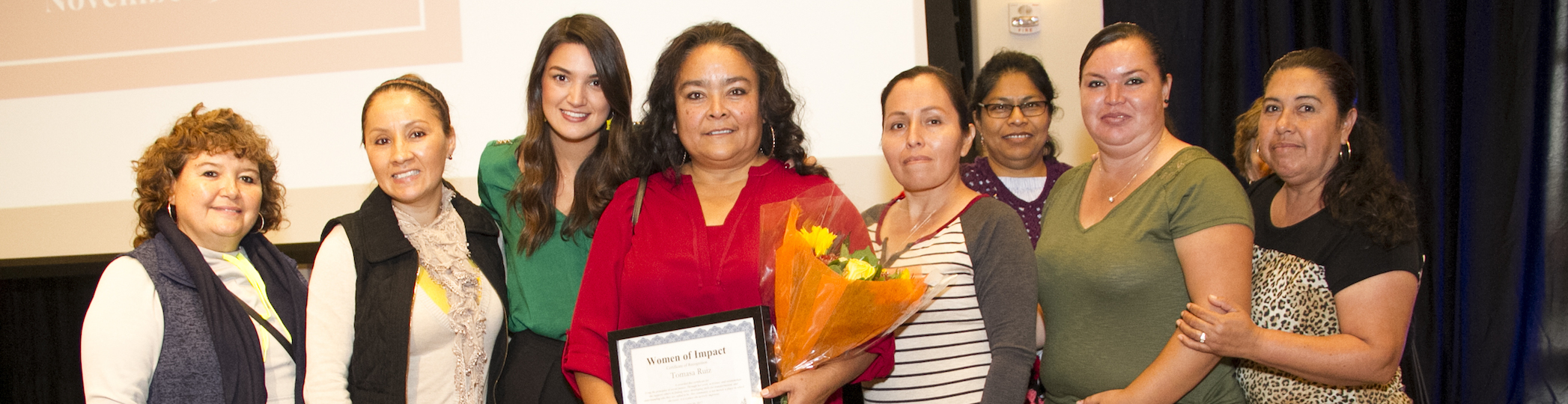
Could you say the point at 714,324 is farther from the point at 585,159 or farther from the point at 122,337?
the point at 122,337

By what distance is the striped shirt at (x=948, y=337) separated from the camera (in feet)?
5.81

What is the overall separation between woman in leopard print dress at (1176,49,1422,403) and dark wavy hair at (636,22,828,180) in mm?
894

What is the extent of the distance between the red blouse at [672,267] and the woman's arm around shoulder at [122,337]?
3.07 ft

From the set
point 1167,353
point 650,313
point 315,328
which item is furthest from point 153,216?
point 1167,353

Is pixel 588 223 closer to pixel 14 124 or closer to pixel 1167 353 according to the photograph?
pixel 1167 353

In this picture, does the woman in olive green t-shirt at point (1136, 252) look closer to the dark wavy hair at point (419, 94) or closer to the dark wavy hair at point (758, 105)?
the dark wavy hair at point (758, 105)

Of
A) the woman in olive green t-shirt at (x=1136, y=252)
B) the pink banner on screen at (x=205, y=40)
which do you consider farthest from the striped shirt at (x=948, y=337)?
the pink banner on screen at (x=205, y=40)

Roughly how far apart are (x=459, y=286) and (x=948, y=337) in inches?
44.8

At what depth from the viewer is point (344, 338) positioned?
184 centimetres

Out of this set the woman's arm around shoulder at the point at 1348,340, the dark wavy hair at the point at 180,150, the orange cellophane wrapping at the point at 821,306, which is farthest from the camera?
the dark wavy hair at the point at 180,150

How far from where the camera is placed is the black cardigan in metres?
1.83

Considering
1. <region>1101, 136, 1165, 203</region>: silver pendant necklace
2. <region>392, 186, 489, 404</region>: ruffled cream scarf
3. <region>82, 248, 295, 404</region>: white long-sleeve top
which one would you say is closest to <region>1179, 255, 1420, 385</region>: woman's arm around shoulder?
<region>1101, 136, 1165, 203</region>: silver pendant necklace

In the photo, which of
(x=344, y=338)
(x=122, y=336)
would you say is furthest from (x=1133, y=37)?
(x=122, y=336)

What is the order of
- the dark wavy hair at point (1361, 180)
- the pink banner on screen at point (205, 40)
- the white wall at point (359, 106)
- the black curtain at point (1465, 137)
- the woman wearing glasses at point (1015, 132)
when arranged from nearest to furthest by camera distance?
the dark wavy hair at point (1361, 180)
the woman wearing glasses at point (1015, 132)
the black curtain at point (1465, 137)
the white wall at point (359, 106)
the pink banner on screen at point (205, 40)
